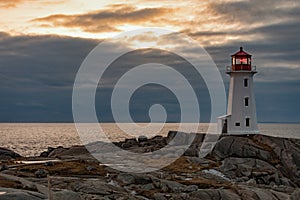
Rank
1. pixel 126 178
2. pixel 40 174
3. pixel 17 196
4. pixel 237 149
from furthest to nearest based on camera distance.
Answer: pixel 237 149 < pixel 40 174 < pixel 126 178 < pixel 17 196

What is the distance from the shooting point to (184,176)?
143ft

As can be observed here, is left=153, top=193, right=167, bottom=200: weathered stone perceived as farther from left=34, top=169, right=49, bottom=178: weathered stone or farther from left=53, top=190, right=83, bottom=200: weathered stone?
left=34, top=169, right=49, bottom=178: weathered stone

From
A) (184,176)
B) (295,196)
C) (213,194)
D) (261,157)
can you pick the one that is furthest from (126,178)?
(261,157)

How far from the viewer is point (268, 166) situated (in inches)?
2036

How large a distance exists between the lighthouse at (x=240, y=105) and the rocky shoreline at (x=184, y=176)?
2.92 m

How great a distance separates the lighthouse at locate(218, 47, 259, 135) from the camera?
62.0m

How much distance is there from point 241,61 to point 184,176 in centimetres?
2493

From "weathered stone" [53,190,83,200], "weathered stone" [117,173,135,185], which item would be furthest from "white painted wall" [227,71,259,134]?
"weathered stone" [53,190,83,200]

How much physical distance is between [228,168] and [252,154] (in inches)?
212

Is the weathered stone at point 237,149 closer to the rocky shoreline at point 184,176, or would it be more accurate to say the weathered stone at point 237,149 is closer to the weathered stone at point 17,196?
the rocky shoreline at point 184,176

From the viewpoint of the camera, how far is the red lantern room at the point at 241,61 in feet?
206

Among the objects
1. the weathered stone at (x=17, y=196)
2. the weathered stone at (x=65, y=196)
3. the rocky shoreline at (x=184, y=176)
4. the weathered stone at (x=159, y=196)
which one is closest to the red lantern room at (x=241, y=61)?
the rocky shoreline at (x=184, y=176)

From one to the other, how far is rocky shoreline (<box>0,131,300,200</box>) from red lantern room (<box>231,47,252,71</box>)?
9.25 m

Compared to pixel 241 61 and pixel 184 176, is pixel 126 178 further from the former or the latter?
pixel 241 61
